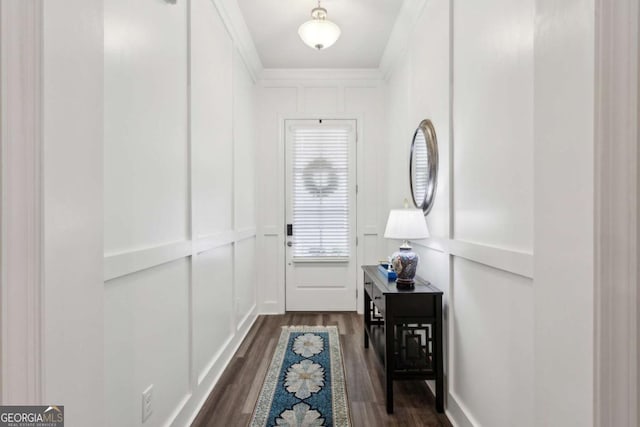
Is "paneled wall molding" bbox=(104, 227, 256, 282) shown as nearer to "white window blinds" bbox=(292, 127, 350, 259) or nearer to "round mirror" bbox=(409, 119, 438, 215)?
"round mirror" bbox=(409, 119, 438, 215)

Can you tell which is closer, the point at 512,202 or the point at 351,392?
the point at 512,202

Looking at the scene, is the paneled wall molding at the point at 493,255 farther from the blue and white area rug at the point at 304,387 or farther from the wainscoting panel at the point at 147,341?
the wainscoting panel at the point at 147,341

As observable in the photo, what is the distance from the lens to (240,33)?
302 centimetres

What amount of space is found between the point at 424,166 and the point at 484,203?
3.04ft

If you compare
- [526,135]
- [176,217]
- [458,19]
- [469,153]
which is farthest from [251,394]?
[458,19]

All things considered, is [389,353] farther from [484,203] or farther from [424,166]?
[424,166]

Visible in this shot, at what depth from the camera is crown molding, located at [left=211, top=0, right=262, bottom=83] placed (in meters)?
2.59

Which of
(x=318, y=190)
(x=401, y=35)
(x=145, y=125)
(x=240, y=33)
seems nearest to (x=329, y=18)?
(x=401, y=35)

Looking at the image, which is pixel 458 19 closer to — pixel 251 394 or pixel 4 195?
pixel 4 195

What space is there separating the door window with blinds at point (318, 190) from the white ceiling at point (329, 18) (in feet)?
2.40

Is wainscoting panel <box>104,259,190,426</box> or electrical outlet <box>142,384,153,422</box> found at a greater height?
wainscoting panel <box>104,259,190,426</box>

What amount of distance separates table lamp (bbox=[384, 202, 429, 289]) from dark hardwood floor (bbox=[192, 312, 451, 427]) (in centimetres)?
72

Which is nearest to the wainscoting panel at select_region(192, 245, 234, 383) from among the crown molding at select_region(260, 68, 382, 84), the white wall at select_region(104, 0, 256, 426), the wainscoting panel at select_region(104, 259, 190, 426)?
the white wall at select_region(104, 0, 256, 426)

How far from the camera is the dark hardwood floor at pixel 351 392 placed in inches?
78.4
